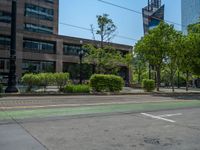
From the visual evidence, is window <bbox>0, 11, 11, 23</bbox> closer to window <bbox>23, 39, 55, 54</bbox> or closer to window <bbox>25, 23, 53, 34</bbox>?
window <bbox>25, 23, 53, 34</bbox>

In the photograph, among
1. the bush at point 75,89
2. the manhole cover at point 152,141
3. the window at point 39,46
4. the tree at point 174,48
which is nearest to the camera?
the manhole cover at point 152,141

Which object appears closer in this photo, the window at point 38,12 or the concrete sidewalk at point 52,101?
the concrete sidewalk at point 52,101

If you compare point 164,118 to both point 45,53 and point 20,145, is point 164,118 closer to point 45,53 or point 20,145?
point 20,145

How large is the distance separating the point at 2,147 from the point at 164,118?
707 cm

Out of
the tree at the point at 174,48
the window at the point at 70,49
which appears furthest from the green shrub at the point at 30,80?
the window at the point at 70,49

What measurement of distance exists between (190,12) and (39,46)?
3342 centimetres

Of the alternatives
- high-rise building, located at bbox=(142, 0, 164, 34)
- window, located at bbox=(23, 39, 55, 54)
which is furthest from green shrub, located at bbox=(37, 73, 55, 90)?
window, located at bbox=(23, 39, 55, 54)

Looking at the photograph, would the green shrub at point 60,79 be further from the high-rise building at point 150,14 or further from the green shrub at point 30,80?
the high-rise building at point 150,14

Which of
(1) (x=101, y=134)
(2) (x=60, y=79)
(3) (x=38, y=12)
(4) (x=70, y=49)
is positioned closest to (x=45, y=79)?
(2) (x=60, y=79)

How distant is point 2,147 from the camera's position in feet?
22.9

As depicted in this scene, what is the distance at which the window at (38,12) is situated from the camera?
2827 inches

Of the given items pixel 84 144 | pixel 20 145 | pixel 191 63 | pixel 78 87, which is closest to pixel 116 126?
pixel 84 144

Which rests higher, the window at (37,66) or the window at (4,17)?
the window at (4,17)

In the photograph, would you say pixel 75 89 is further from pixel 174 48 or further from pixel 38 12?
pixel 38 12
